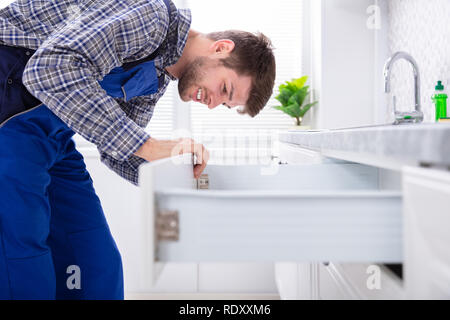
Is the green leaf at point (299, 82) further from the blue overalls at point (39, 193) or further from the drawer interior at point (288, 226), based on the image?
the drawer interior at point (288, 226)

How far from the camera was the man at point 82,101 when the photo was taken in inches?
30.2

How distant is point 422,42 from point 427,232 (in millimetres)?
1441

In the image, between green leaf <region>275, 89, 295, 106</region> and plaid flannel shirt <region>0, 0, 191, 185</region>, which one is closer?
plaid flannel shirt <region>0, 0, 191, 185</region>

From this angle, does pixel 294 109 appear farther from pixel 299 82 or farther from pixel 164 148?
pixel 164 148

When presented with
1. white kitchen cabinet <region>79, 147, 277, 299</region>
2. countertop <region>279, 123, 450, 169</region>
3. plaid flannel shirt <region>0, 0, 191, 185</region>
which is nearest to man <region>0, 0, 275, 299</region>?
plaid flannel shirt <region>0, 0, 191, 185</region>

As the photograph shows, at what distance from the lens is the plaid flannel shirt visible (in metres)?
0.75

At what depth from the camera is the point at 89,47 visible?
0.78 m

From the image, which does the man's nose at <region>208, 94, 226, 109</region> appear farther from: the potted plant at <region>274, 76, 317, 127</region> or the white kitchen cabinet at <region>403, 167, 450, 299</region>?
the potted plant at <region>274, 76, 317, 127</region>

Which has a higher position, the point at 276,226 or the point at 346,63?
the point at 346,63

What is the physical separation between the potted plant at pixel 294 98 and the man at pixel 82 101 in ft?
3.42

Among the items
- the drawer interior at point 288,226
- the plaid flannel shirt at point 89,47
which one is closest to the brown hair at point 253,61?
the plaid flannel shirt at point 89,47

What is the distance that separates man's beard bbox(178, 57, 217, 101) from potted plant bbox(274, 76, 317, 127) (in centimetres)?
116

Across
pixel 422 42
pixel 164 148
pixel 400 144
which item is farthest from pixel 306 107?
pixel 400 144
